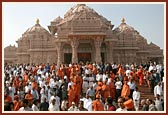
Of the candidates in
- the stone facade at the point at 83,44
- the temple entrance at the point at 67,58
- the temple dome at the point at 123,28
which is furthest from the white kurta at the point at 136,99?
the temple dome at the point at 123,28

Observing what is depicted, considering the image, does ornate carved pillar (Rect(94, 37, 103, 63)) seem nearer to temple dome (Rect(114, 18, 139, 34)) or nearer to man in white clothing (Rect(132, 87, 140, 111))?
temple dome (Rect(114, 18, 139, 34))

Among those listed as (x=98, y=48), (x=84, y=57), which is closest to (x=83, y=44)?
(x=84, y=57)

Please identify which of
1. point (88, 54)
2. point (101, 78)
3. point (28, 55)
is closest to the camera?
point (101, 78)

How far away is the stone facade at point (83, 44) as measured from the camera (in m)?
28.9

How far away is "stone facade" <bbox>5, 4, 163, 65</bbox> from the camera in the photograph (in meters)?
28.9

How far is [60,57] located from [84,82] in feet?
53.0

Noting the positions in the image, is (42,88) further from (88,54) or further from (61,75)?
(88,54)

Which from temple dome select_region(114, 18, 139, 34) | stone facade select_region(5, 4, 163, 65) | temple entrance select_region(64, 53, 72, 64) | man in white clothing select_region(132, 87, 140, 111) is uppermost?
temple dome select_region(114, 18, 139, 34)

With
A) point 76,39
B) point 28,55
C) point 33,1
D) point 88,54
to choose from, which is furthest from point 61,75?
point 28,55

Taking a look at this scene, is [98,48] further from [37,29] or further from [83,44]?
[37,29]

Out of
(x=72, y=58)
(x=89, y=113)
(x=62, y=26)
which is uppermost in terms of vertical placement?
(x=62, y=26)

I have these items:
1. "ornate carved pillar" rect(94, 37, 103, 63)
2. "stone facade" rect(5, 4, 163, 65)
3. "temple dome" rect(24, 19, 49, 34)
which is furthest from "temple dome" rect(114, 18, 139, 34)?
"temple dome" rect(24, 19, 49, 34)

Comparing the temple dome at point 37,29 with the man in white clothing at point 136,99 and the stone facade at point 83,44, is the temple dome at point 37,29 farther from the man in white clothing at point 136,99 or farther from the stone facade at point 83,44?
the man in white clothing at point 136,99

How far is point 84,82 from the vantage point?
14203 millimetres
